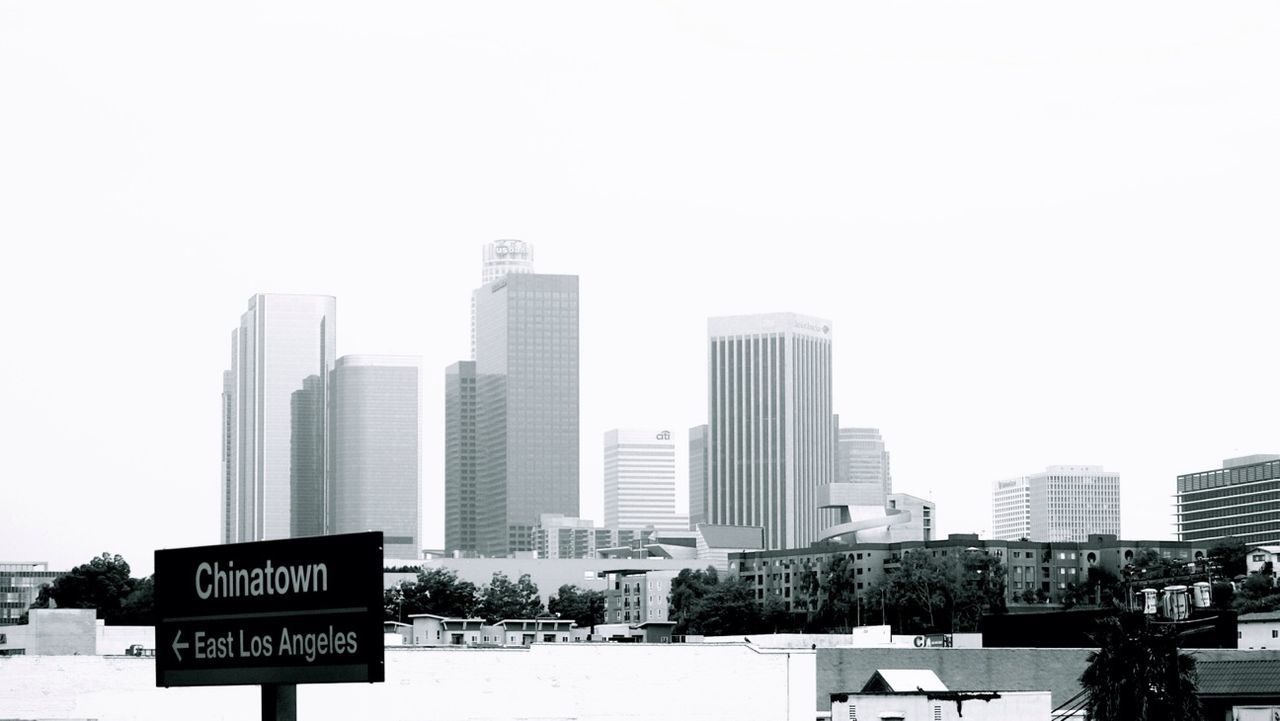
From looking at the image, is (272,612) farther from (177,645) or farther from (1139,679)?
(1139,679)

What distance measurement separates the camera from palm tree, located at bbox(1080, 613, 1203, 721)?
68.9 m

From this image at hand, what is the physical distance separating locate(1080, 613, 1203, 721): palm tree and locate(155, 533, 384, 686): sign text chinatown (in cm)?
5007

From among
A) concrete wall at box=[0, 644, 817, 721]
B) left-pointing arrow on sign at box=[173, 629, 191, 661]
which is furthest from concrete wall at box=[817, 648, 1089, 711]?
left-pointing arrow on sign at box=[173, 629, 191, 661]

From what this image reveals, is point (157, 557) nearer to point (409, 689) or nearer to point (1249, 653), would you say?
point (409, 689)

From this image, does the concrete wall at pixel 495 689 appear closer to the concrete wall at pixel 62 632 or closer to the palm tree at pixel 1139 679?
the concrete wall at pixel 62 632

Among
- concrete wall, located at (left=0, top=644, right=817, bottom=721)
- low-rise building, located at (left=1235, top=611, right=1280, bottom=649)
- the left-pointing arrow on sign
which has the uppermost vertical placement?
the left-pointing arrow on sign

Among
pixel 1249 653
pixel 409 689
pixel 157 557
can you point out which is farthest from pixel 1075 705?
pixel 157 557

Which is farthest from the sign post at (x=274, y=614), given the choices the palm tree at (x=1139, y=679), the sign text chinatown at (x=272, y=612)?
the palm tree at (x=1139, y=679)

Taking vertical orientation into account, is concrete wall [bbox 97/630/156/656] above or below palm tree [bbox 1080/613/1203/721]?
below

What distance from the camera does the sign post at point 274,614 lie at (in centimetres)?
2320

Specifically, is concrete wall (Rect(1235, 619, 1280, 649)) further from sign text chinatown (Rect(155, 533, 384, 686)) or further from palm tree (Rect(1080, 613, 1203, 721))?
sign text chinatown (Rect(155, 533, 384, 686))

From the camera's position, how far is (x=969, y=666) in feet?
306

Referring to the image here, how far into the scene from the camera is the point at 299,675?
78.1 ft

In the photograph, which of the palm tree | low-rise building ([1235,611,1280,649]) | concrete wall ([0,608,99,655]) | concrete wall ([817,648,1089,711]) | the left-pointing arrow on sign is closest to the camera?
the left-pointing arrow on sign
